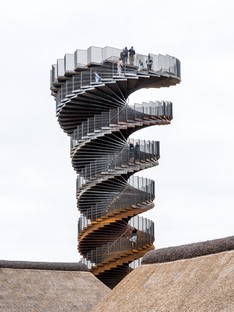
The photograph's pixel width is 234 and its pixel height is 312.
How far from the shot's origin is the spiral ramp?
124ft

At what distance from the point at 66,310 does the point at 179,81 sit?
16183 millimetres

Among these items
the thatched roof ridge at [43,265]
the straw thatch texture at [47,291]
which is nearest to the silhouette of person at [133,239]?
the thatched roof ridge at [43,265]

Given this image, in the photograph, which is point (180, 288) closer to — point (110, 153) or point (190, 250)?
point (190, 250)

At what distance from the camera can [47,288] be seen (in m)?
27.8

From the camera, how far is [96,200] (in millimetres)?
38656

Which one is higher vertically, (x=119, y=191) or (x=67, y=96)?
(x=67, y=96)

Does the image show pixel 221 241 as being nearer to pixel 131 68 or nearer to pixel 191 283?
pixel 191 283

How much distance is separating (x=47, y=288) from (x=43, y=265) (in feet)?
5.96

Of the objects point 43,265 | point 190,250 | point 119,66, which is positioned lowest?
point 43,265

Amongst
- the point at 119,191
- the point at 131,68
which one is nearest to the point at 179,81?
the point at 131,68

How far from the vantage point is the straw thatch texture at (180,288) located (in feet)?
50.3

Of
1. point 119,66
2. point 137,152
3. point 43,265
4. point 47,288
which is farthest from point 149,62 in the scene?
point 47,288

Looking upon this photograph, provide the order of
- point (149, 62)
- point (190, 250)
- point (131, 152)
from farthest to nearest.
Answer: point (149, 62) < point (131, 152) < point (190, 250)

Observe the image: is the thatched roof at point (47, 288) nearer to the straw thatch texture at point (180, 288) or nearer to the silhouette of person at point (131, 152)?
the straw thatch texture at point (180, 288)
